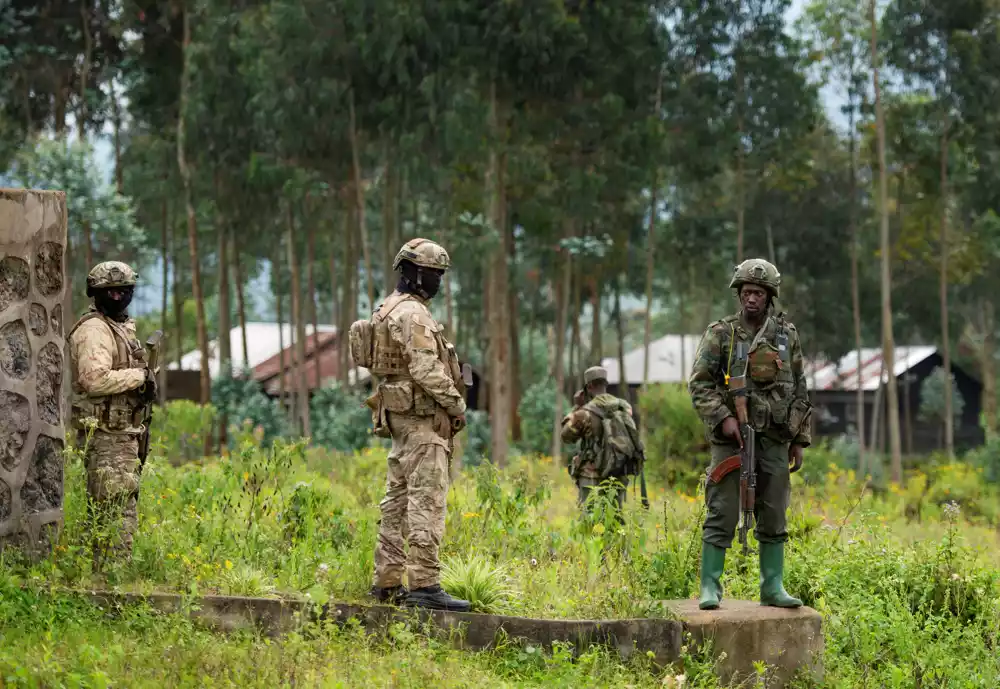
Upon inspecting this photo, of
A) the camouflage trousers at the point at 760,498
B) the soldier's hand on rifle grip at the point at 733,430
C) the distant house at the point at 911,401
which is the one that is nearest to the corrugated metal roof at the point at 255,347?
the distant house at the point at 911,401

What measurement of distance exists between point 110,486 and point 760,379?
4.11 m

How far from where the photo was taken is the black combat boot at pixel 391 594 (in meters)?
8.12

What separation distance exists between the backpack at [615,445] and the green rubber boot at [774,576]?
3.44 meters

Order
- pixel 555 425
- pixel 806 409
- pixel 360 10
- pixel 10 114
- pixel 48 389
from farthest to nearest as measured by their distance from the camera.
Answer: pixel 10 114 < pixel 555 425 < pixel 360 10 < pixel 48 389 < pixel 806 409

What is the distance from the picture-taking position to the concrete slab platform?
311 inches

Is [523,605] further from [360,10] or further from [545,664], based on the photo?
[360,10]

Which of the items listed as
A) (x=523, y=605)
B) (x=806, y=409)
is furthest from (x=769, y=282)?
(x=523, y=605)

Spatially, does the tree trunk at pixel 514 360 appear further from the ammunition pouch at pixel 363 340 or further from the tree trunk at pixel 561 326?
the ammunition pouch at pixel 363 340

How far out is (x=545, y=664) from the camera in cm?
765

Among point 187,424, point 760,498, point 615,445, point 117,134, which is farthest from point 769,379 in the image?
point 117,134

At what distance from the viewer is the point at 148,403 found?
28.6 feet

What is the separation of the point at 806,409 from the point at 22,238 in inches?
197

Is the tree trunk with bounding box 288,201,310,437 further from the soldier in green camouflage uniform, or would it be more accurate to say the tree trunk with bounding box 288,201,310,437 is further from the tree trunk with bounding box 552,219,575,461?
the soldier in green camouflage uniform

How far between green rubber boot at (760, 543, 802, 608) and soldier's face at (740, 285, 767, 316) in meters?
1.44
